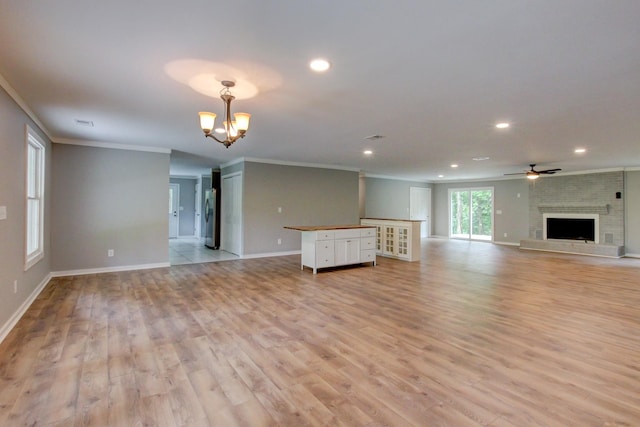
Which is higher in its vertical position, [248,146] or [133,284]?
[248,146]

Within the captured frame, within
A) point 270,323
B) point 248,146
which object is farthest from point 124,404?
point 248,146

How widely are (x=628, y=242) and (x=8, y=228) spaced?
1266 centimetres

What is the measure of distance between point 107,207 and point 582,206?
1199 centimetres

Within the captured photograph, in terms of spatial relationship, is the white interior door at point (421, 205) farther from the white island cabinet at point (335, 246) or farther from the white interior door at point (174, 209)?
the white interior door at point (174, 209)

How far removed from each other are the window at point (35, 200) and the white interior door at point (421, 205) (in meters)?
11.1

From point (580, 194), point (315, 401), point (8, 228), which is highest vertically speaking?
point (580, 194)

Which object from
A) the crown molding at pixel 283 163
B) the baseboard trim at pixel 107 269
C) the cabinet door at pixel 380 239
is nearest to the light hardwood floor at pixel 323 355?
the baseboard trim at pixel 107 269

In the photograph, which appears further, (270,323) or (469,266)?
(469,266)

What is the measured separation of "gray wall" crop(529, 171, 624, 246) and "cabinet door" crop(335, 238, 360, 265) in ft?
23.7

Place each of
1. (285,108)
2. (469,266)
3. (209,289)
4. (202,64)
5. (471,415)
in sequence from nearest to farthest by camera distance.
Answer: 1. (471,415)
2. (202,64)
3. (285,108)
4. (209,289)
5. (469,266)

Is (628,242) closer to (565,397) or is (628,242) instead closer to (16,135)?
(565,397)

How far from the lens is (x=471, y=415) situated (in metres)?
1.90

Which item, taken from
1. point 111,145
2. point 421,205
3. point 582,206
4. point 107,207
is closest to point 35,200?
point 107,207

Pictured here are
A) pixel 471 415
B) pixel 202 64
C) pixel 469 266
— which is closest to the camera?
pixel 471 415
